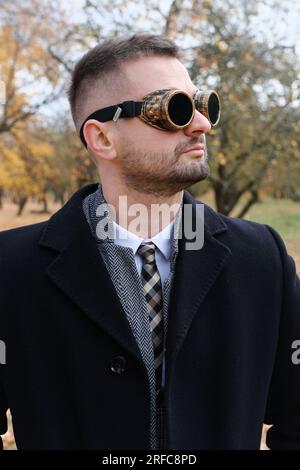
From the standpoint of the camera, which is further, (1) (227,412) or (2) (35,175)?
(2) (35,175)

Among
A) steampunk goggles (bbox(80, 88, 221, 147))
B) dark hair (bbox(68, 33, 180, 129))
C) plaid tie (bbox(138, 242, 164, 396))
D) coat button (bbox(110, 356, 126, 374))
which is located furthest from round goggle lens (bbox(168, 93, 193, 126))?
coat button (bbox(110, 356, 126, 374))

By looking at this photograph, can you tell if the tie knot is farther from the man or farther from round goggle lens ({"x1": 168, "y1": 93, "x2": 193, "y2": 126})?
round goggle lens ({"x1": 168, "y1": 93, "x2": 193, "y2": 126})

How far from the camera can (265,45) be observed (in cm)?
924

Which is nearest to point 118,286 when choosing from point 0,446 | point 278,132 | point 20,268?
point 20,268

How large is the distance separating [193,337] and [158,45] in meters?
1.18

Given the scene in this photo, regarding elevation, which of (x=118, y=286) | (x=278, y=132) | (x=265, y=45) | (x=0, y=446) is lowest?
(x=0, y=446)

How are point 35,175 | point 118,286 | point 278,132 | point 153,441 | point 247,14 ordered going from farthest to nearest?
point 35,175, point 278,132, point 247,14, point 118,286, point 153,441

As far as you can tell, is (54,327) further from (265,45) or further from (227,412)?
(265,45)

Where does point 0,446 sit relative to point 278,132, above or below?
below

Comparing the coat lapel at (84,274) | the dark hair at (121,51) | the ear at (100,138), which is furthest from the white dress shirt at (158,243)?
the dark hair at (121,51)

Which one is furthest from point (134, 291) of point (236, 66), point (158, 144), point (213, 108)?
point (236, 66)

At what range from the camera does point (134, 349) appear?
164 centimetres

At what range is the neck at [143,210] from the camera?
191cm

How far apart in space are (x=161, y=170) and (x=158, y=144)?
0.35 ft
